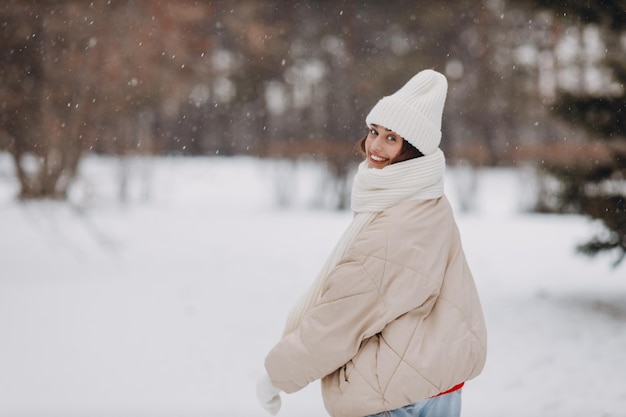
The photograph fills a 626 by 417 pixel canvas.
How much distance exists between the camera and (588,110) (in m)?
6.14

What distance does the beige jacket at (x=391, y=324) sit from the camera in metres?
1.91

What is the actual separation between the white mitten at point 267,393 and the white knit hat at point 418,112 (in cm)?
81

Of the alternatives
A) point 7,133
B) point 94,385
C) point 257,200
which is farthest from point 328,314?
point 257,200

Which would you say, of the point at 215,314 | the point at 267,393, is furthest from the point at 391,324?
the point at 215,314

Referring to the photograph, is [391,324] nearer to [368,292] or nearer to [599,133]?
[368,292]

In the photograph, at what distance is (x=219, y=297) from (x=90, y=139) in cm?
427

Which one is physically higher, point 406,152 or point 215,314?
point 406,152

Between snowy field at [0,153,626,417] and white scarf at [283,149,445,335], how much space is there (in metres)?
2.65

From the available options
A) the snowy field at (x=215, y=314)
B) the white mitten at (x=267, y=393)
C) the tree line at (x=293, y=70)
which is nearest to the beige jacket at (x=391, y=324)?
the white mitten at (x=267, y=393)

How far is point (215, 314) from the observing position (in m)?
6.53

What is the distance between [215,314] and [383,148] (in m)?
4.67

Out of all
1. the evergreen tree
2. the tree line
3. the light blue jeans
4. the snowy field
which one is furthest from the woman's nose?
the tree line

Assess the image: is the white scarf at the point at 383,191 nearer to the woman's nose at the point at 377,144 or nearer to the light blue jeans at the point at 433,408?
the woman's nose at the point at 377,144

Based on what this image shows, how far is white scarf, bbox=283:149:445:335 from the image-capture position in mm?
2006
